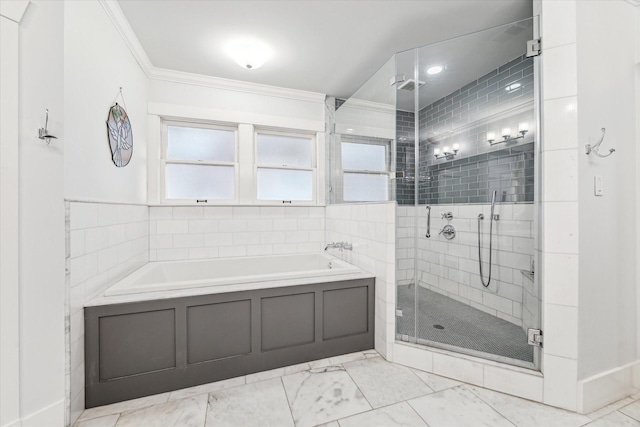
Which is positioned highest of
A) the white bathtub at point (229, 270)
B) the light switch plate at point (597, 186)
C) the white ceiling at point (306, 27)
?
the white ceiling at point (306, 27)

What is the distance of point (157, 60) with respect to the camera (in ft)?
7.86

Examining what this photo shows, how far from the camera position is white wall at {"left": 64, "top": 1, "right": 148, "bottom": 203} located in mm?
1374

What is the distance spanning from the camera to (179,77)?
261 cm

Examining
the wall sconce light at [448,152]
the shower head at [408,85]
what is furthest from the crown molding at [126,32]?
the wall sconce light at [448,152]

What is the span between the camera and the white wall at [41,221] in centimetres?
114

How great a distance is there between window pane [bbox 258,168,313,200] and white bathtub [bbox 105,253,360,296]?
736 mm

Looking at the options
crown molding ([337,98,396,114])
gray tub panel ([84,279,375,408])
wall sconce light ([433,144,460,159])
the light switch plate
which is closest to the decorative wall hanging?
gray tub panel ([84,279,375,408])

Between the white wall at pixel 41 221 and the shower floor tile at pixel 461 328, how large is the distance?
6.79 ft

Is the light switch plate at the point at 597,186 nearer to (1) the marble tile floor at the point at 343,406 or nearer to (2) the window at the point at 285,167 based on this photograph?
(1) the marble tile floor at the point at 343,406

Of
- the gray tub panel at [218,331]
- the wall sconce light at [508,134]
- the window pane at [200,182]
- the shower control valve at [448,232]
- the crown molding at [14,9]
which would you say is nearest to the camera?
the crown molding at [14,9]

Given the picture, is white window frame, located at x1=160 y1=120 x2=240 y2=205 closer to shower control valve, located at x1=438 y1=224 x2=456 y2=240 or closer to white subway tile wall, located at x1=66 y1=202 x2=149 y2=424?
white subway tile wall, located at x1=66 y1=202 x2=149 y2=424

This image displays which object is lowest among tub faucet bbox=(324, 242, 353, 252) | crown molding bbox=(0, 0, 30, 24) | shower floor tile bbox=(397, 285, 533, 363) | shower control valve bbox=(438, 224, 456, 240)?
shower floor tile bbox=(397, 285, 533, 363)

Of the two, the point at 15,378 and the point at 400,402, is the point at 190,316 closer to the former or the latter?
the point at 15,378

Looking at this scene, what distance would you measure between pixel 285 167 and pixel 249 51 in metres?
1.25
